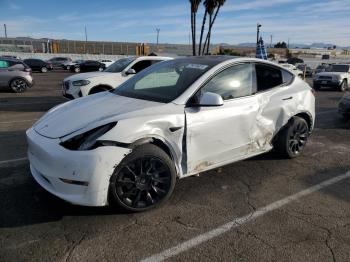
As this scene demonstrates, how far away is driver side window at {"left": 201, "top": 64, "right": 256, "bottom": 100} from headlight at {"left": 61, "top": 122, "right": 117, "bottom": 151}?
1.34 m

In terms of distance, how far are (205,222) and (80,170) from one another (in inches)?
52.6

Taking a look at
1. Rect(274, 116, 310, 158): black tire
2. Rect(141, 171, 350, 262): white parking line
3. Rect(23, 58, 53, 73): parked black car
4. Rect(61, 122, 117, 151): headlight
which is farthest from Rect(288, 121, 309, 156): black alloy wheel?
Rect(23, 58, 53, 73): parked black car

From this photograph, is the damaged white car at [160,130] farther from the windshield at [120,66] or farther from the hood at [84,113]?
the windshield at [120,66]

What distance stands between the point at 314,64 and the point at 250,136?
52984 mm

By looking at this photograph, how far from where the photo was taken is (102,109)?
378cm

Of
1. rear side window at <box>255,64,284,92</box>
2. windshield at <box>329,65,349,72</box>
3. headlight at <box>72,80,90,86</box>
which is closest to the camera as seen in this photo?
rear side window at <box>255,64,284,92</box>

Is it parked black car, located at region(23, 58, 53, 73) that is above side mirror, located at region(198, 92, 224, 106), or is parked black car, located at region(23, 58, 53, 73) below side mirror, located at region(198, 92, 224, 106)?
below

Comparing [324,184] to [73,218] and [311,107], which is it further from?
[73,218]

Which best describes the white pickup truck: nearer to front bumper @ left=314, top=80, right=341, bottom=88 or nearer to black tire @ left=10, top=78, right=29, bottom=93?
front bumper @ left=314, top=80, right=341, bottom=88

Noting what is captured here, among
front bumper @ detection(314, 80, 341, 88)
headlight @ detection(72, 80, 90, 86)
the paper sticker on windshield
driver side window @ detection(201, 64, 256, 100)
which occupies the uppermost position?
the paper sticker on windshield

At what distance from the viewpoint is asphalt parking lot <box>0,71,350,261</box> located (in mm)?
2930

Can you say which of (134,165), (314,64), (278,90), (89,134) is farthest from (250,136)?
(314,64)

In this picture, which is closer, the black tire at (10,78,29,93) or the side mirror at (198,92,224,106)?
the side mirror at (198,92,224,106)

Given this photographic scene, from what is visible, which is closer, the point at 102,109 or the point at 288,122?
the point at 102,109
